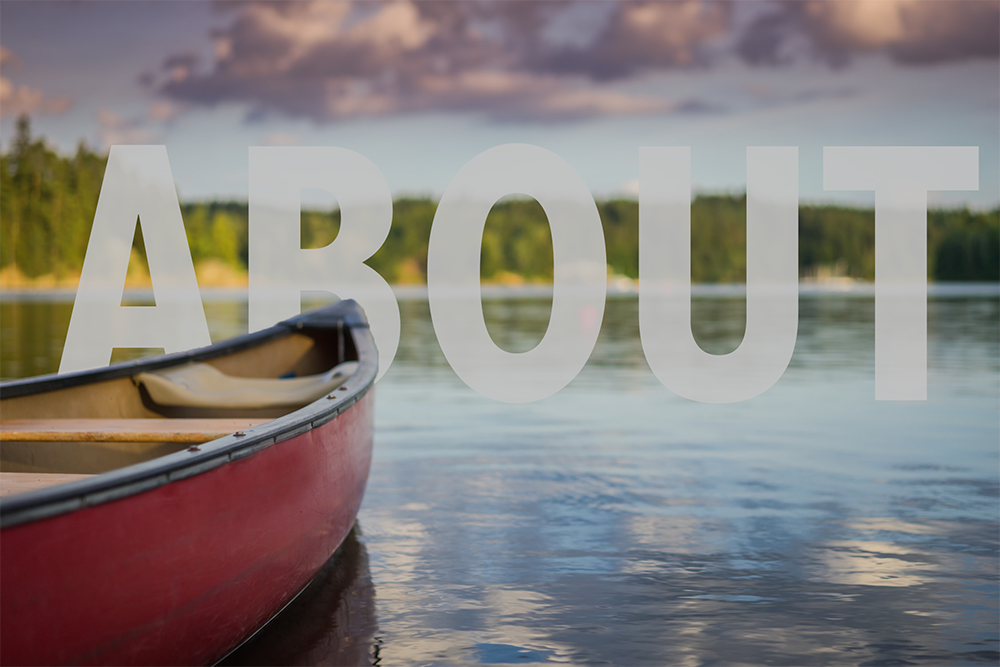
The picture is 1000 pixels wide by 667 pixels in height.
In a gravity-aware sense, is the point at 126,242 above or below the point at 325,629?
above

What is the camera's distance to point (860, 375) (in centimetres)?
1678

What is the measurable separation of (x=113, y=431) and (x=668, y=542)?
3.77 meters

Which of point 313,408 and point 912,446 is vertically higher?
point 313,408

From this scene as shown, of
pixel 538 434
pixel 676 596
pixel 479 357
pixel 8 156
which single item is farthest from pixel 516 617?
pixel 8 156

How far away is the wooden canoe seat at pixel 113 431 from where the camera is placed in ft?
16.4

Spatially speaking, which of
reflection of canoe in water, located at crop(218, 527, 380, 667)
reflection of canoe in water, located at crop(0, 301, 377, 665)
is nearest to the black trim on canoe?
reflection of canoe in water, located at crop(0, 301, 377, 665)

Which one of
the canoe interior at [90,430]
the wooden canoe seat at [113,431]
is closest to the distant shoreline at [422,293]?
the canoe interior at [90,430]

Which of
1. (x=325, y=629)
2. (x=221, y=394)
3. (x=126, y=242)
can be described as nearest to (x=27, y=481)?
(x=325, y=629)

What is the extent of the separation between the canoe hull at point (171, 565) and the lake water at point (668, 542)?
601 millimetres

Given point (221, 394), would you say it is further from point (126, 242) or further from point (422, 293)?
point (422, 293)

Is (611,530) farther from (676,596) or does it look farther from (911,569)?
(911,569)

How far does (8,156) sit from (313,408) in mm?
121199

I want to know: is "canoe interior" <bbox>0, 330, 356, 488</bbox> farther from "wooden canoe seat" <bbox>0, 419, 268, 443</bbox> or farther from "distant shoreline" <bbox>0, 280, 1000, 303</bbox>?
"distant shoreline" <bbox>0, 280, 1000, 303</bbox>

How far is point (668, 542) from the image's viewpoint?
646cm
